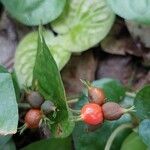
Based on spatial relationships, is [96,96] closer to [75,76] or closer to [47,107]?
[47,107]

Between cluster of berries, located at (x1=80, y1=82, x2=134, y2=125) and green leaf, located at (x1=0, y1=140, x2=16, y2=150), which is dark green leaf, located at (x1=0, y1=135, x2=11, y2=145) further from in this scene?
cluster of berries, located at (x1=80, y1=82, x2=134, y2=125)

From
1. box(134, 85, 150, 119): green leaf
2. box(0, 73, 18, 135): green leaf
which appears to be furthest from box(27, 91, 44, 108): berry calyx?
box(134, 85, 150, 119): green leaf

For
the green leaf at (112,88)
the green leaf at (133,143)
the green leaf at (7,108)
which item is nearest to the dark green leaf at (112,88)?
the green leaf at (112,88)

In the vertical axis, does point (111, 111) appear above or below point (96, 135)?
above

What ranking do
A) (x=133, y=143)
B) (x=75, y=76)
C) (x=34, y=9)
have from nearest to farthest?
(x=133, y=143) → (x=34, y=9) → (x=75, y=76)

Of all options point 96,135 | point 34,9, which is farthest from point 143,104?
point 34,9

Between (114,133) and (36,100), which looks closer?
(36,100)
